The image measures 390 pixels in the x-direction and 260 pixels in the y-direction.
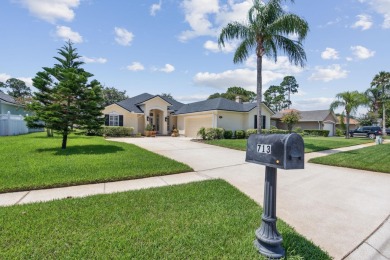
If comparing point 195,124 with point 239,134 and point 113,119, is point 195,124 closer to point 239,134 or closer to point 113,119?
point 239,134

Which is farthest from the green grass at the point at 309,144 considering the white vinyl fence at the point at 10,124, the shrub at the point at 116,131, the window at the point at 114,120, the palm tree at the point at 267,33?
the white vinyl fence at the point at 10,124

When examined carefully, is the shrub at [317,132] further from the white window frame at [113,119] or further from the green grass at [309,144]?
the white window frame at [113,119]

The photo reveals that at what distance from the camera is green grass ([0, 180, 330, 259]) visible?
2.64 metres

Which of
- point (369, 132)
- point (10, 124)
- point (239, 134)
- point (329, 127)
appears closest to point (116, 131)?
point (10, 124)

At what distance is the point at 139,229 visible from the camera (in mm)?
3180

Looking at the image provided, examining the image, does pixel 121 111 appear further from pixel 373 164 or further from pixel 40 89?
pixel 373 164

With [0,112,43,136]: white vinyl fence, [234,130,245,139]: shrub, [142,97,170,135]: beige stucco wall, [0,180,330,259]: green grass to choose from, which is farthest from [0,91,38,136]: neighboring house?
[234,130,245,139]: shrub

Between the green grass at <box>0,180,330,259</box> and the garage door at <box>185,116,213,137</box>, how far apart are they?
60.7 ft

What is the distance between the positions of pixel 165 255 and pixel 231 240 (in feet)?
3.02

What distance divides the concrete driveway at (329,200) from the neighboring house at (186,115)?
14.7 m

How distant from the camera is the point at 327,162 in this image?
927cm

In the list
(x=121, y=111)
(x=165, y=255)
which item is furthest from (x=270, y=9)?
(x=121, y=111)

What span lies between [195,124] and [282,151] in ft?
74.4

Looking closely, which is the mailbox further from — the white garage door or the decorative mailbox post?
the white garage door
